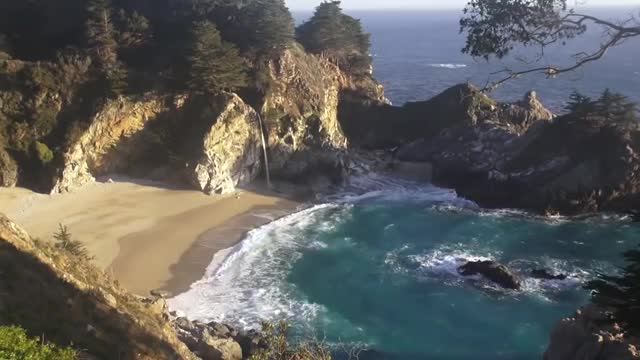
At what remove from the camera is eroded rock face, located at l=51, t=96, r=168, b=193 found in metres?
41.6

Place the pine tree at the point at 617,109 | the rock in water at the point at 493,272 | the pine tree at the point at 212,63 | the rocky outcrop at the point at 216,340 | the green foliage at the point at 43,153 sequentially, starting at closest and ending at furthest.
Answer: the rocky outcrop at the point at 216,340 < the rock in water at the point at 493,272 < the green foliage at the point at 43,153 < the pine tree at the point at 212,63 < the pine tree at the point at 617,109

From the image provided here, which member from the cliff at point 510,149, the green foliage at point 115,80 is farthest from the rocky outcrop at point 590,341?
the green foliage at point 115,80

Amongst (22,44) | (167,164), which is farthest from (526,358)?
(22,44)

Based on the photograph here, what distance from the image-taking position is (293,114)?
5047 centimetres

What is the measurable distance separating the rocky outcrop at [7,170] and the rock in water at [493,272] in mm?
28059

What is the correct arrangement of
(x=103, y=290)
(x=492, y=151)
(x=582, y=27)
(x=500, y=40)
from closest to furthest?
1. (x=582, y=27)
2. (x=500, y=40)
3. (x=103, y=290)
4. (x=492, y=151)

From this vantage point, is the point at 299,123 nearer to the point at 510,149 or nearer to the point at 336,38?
the point at 336,38

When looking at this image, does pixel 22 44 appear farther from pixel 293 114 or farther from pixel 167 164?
pixel 293 114

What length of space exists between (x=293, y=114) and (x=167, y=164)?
35.3ft

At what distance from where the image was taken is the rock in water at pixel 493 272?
106ft

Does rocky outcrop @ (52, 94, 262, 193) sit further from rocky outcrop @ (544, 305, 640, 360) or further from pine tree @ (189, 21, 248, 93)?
rocky outcrop @ (544, 305, 640, 360)

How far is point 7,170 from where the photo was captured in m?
40.4

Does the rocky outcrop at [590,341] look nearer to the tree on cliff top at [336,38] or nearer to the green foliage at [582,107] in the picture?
the green foliage at [582,107]

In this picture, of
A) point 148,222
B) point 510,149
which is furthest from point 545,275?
point 148,222
